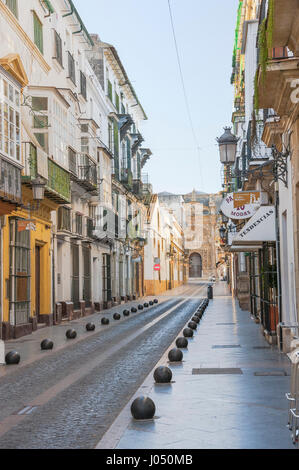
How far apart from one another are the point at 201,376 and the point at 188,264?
349 ft

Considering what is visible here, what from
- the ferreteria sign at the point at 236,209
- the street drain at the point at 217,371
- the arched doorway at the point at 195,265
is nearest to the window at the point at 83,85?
the ferreteria sign at the point at 236,209

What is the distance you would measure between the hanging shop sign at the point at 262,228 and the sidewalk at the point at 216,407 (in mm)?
2371

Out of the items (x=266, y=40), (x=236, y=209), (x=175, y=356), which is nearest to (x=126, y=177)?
(x=236, y=209)

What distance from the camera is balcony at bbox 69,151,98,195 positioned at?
90.4ft

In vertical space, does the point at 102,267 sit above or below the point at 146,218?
below

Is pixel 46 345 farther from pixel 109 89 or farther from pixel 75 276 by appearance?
pixel 109 89

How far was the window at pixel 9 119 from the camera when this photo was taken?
16.9 metres

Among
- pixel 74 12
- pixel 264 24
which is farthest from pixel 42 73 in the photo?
pixel 264 24

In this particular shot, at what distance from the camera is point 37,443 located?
267 inches

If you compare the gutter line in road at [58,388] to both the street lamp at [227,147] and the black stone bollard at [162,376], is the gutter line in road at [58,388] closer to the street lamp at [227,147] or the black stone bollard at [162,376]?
the black stone bollard at [162,376]

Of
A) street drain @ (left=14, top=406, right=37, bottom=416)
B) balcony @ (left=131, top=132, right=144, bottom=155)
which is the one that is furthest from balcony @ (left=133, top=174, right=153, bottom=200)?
street drain @ (left=14, top=406, right=37, bottom=416)

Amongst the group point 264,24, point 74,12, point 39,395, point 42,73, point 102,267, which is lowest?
point 39,395

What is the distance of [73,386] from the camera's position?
34.8 feet

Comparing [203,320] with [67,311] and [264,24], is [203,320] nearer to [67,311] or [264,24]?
[67,311]
